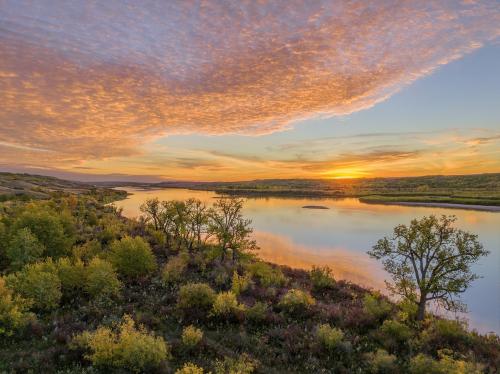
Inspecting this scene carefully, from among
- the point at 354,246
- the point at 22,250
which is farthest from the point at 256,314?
the point at 354,246

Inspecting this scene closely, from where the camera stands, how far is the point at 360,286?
22.1 metres

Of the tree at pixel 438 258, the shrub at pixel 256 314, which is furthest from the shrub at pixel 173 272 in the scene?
the tree at pixel 438 258

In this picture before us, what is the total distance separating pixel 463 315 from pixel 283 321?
1197 centimetres

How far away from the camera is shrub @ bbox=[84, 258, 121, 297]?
48.0 ft

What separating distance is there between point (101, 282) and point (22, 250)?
7.14 m

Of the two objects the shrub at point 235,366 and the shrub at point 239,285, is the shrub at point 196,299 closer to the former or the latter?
the shrub at point 239,285

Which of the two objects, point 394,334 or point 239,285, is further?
point 239,285

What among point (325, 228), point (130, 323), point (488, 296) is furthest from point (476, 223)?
point (130, 323)

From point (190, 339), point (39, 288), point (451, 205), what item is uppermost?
point (451, 205)

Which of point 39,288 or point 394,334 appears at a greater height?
point 39,288

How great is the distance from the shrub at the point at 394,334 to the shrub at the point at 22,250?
19277 mm

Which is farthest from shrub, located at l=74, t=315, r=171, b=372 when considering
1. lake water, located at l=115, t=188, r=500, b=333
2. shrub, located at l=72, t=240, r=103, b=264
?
lake water, located at l=115, t=188, r=500, b=333

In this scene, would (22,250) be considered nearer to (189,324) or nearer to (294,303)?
(189,324)

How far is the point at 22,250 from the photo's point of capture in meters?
18.1
